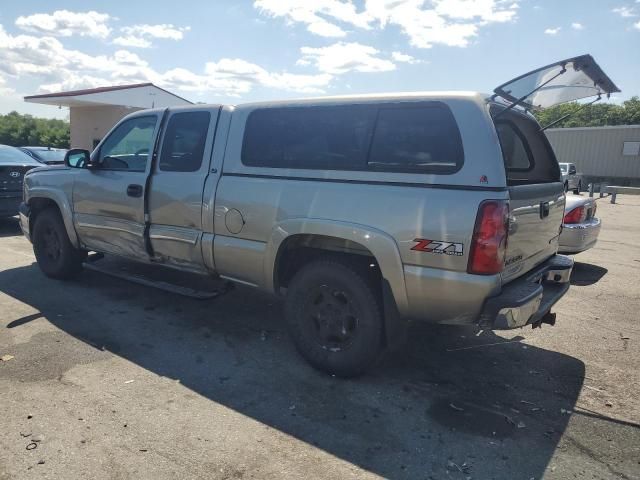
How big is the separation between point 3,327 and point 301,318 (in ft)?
9.34

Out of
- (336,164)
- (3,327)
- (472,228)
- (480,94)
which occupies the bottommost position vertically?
(3,327)

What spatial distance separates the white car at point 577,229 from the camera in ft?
20.9

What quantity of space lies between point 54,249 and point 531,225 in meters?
5.33

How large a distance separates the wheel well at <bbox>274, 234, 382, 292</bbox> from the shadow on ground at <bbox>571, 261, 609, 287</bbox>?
417cm

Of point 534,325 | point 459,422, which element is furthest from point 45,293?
point 534,325

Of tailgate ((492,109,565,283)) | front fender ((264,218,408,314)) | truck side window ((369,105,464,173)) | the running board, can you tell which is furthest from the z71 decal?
the running board

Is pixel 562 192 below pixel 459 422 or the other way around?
the other way around

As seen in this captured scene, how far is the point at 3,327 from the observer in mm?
4520

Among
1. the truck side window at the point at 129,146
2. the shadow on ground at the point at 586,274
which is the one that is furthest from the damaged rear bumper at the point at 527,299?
the truck side window at the point at 129,146

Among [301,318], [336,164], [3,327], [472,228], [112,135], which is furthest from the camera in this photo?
[112,135]

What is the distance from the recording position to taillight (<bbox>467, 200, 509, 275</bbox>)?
2.96m

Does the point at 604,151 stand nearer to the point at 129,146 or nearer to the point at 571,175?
the point at 571,175

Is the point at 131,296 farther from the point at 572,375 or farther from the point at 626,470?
the point at 626,470

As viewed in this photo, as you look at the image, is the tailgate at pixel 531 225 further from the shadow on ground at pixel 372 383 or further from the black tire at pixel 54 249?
the black tire at pixel 54 249
